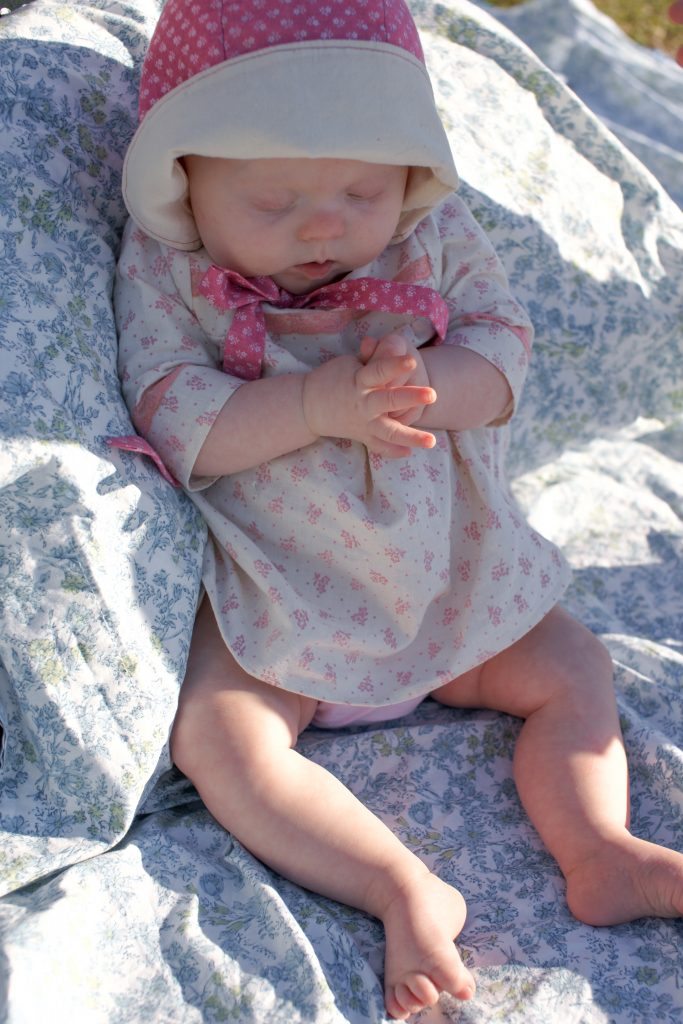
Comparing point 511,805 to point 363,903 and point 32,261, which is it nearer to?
point 363,903

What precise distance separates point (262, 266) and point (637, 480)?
114 centimetres

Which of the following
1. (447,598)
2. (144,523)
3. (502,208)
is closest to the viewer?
(144,523)

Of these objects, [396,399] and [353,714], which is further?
[353,714]

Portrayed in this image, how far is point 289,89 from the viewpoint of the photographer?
1.44 m

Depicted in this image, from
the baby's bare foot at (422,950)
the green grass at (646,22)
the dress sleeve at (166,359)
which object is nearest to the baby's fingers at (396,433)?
the dress sleeve at (166,359)

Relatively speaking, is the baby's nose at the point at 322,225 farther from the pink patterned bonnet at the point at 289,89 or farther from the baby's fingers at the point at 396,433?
the baby's fingers at the point at 396,433

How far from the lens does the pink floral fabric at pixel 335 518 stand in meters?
1.67

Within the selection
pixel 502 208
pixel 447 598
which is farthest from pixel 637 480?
pixel 447 598

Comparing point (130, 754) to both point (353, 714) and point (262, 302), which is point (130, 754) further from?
point (262, 302)

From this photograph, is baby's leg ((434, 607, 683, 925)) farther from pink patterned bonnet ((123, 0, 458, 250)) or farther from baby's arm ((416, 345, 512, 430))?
pink patterned bonnet ((123, 0, 458, 250))

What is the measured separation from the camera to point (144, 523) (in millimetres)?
1614

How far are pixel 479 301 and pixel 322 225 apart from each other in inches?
15.2

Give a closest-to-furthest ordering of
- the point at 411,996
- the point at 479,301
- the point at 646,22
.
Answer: the point at 411,996, the point at 479,301, the point at 646,22

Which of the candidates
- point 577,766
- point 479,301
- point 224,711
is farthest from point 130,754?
point 479,301
